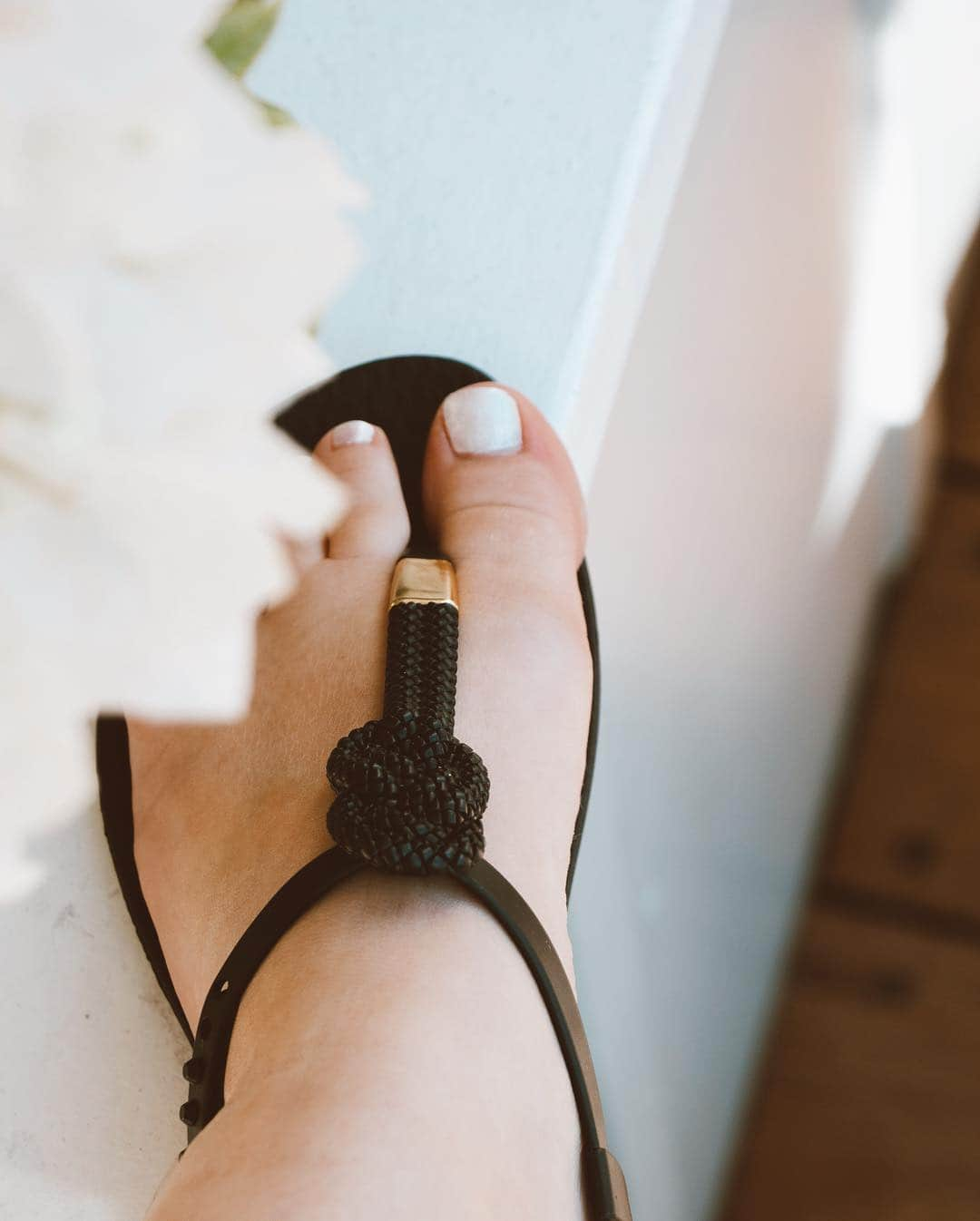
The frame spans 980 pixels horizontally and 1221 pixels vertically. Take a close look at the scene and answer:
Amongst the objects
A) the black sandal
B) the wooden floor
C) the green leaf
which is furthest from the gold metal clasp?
the wooden floor

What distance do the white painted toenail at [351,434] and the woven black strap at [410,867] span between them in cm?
15

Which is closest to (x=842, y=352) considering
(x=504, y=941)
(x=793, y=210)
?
(x=793, y=210)

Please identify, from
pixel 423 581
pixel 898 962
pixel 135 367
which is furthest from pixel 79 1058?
pixel 898 962

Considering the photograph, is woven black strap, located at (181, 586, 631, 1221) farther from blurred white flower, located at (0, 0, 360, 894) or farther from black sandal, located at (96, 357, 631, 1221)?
blurred white flower, located at (0, 0, 360, 894)

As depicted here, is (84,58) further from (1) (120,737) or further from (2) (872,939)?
(2) (872,939)

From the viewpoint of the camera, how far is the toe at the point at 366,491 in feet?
1.89

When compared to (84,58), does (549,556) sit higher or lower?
lower

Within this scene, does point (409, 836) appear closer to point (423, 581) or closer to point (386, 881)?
point (386, 881)

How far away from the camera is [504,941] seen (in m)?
0.48

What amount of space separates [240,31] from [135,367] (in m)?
0.13

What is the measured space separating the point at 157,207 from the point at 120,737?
0.46 metres

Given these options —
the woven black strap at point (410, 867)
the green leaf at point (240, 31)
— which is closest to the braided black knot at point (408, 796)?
the woven black strap at point (410, 867)

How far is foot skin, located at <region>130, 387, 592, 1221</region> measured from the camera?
15.6 inches

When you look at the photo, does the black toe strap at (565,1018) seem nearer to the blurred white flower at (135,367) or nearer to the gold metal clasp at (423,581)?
the gold metal clasp at (423,581)
